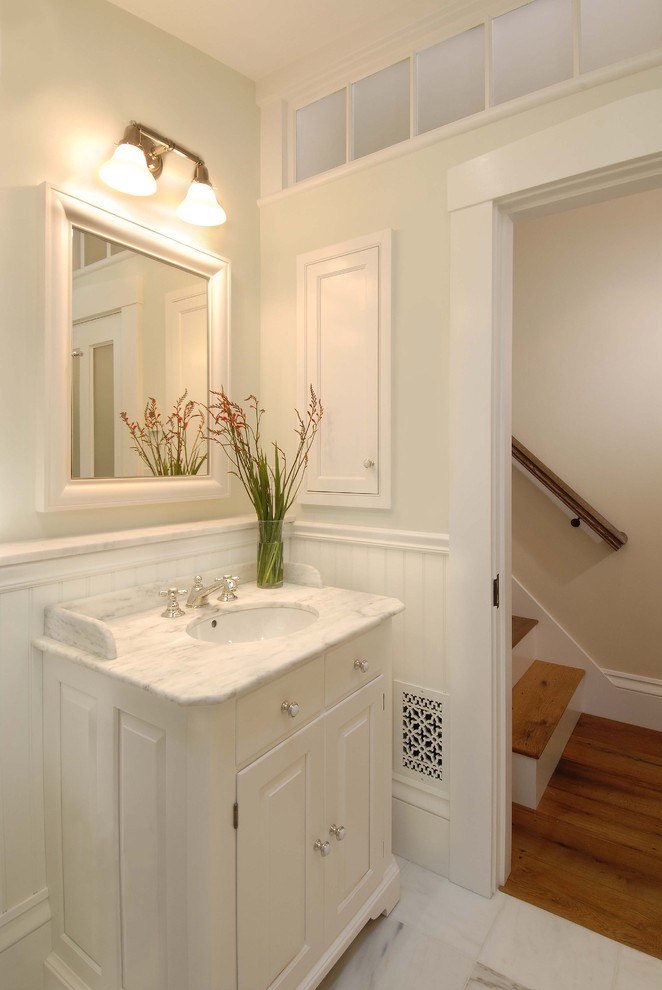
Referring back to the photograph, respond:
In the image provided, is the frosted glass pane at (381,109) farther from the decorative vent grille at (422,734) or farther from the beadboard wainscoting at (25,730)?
the decorative vent grille at (422,734)

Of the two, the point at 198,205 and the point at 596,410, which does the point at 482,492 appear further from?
the point at 596,410

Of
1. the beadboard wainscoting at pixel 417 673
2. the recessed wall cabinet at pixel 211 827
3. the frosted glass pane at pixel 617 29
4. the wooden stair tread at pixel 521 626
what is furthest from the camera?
the wooden stair tread at pixel 521 626

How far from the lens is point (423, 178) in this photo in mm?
1627

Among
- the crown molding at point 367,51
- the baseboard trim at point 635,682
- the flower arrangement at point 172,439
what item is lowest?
the baseboard trim at point 635,682

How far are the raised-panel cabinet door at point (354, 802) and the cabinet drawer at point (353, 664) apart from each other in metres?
0.03

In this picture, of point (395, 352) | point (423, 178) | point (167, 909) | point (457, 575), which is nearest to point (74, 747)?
point (167, 909)

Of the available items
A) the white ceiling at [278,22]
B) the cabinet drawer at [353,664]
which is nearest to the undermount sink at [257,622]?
the cabinet drawer at [353,664]

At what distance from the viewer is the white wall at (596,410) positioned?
8.18 ft

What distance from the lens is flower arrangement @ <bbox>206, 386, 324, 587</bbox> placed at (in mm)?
1688

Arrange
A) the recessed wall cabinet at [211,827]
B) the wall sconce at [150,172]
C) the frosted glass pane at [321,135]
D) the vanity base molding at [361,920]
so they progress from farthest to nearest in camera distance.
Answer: the frosted glass pane at [321,135], the wall sconce at [150,172], the vanity base molding at [361,920], the recessed wall cabinet at [211,827]

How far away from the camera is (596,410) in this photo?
262 centimetres

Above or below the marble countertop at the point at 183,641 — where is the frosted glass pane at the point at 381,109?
above

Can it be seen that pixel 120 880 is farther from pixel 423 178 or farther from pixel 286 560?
pixel 423 178

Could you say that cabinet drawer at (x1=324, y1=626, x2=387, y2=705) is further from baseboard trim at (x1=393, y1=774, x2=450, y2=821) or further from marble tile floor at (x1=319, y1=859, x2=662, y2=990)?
marble tile floor at (x1=319, y1=859, x2=662, y2=990)
